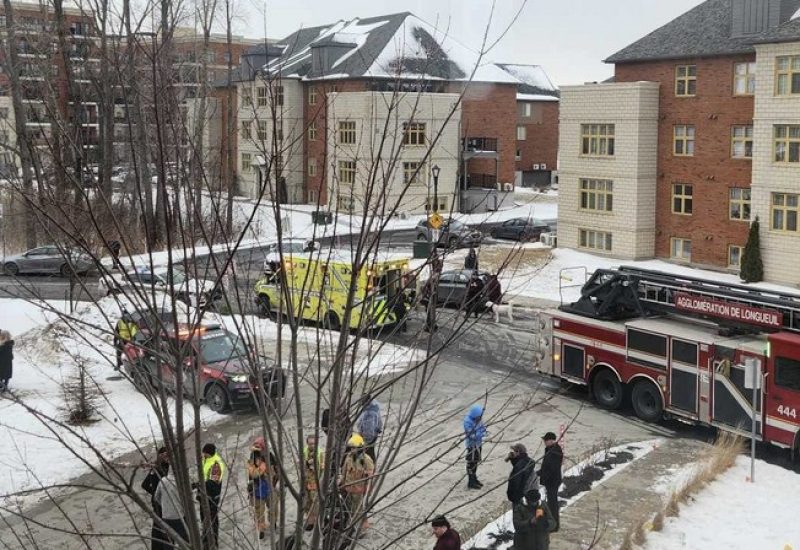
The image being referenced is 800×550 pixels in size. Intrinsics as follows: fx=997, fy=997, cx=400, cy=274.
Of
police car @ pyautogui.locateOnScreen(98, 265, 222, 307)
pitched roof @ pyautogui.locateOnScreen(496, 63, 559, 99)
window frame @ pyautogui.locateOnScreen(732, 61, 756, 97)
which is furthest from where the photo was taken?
A: pitched roof @ pyautogui.locateOnScreen(496, 63, 559, 99)

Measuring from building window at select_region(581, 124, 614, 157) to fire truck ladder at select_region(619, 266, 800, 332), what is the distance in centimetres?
2141

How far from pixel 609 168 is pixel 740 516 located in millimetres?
27725

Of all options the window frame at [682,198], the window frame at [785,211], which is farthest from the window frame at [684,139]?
the window frame at [785,211]

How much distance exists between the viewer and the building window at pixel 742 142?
36281 mm

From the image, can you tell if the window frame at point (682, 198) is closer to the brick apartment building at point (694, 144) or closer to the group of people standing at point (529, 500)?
the brick apartment building at point (694, 144)

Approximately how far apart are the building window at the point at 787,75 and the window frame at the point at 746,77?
6.20 feet

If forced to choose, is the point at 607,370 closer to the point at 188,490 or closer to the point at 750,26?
the point at 188,490

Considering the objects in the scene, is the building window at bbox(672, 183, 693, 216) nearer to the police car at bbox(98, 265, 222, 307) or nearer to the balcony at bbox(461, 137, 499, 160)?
the balcony at bbox(461, 137, 499, 160)

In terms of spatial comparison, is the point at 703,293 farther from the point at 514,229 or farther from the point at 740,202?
the point at 514,229

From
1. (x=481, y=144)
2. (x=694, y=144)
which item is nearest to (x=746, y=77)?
(x=694, y=144)

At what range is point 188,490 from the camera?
16.2ft

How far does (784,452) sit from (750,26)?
79.3 feet

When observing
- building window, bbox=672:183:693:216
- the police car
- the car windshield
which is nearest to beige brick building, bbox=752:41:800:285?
building window, bbox=672:183:693:216

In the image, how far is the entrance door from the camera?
17297mm
